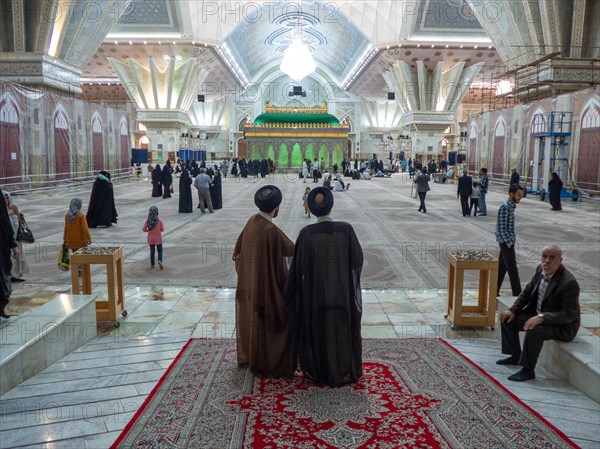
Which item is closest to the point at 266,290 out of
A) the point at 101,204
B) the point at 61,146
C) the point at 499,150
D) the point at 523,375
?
the point at 523,375

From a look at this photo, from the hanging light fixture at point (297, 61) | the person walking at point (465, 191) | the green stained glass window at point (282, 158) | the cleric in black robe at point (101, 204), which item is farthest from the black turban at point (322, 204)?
the hanging light fixture at point (297, 61)

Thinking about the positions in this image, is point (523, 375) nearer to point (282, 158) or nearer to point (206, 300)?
point (206, 300)

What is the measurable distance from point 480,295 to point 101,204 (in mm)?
7104

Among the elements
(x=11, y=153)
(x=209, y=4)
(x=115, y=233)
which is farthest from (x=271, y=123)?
(x=115, y=233)

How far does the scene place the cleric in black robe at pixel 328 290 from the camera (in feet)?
9.76

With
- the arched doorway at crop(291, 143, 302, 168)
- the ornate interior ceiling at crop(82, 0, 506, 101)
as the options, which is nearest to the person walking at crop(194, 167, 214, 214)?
the ornate interior ceiling at crop(82, 0, 506, 101)

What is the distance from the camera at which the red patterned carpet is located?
241 cm

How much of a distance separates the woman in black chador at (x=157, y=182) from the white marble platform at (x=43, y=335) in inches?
431

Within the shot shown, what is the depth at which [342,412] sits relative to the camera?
2703 millimetres

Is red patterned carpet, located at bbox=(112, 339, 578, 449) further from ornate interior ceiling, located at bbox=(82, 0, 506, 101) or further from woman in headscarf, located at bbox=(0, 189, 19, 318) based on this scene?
ornate interior ceiling, located at bbox=(82, 0, 506, 101)

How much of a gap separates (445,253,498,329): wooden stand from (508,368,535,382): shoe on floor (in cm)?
106

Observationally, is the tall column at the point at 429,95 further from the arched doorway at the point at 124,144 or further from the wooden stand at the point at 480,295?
the wooden stand at the point at 480,295

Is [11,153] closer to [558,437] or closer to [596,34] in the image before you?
[558,437]

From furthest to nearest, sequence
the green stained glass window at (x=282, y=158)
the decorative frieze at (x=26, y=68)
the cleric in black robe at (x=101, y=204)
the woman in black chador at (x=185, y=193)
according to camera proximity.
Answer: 1. the green stained glass window at (x=282, y=158)
2. the decorative frieze at (x=26, y=68)
3. the woman in black chador at (x=185, y=193)
4. the cleric in black robe at (x=101, y=204)
